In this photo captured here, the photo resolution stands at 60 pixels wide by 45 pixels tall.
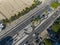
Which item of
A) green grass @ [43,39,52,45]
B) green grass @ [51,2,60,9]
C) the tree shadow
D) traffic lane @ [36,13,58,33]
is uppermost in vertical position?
the tree shadow

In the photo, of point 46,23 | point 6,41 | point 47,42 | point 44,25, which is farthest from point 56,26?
point 6,41

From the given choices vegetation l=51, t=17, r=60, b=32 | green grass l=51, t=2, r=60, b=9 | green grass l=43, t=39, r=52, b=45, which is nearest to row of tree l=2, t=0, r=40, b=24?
green grass l=51, t=2, r=60, b=9

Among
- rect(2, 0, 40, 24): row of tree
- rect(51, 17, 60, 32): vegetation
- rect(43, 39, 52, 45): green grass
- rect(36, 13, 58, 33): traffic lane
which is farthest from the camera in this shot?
rect(2, 0, 40, 24): row of tree

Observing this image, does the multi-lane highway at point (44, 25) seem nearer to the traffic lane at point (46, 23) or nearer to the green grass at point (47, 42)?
the traffic lane at point (46, 23)

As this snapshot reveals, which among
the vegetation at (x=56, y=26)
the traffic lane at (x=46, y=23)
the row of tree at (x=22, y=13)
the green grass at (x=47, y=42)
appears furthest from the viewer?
the row of tree at (x=22, y=13)

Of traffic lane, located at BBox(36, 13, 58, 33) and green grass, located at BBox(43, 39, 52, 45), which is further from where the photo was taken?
traffic lane, located at BBox(36, 13, 58, 33)

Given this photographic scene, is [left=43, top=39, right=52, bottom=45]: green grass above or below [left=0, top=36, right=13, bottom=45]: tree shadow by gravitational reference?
below

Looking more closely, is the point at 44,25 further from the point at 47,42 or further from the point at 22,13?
the point at 47,42

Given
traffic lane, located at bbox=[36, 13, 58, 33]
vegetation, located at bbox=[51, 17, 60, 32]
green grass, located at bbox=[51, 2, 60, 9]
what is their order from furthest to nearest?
green grass, located at bbox=[51, 2, 60, 9]
traffic lane, located at bbox=[36, 13, 58, 33]
vegetation, located at bbox=[51, 17, 60, 32]

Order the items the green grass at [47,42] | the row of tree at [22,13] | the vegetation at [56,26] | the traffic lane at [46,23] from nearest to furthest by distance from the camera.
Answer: the green grass at [47,42]
the vegetation at [56,26]
the traffic lane at [46,23]
the row of tree at [22,13]

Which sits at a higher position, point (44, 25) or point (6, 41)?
point (6, 41)

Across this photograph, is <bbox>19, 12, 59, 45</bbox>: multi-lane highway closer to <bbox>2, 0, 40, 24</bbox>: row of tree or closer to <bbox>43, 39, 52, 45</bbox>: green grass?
<bbox>43, 39, 52, 45</bbox>: green grass

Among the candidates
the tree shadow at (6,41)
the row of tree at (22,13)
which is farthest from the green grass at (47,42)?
the row of tree at (22,13)
